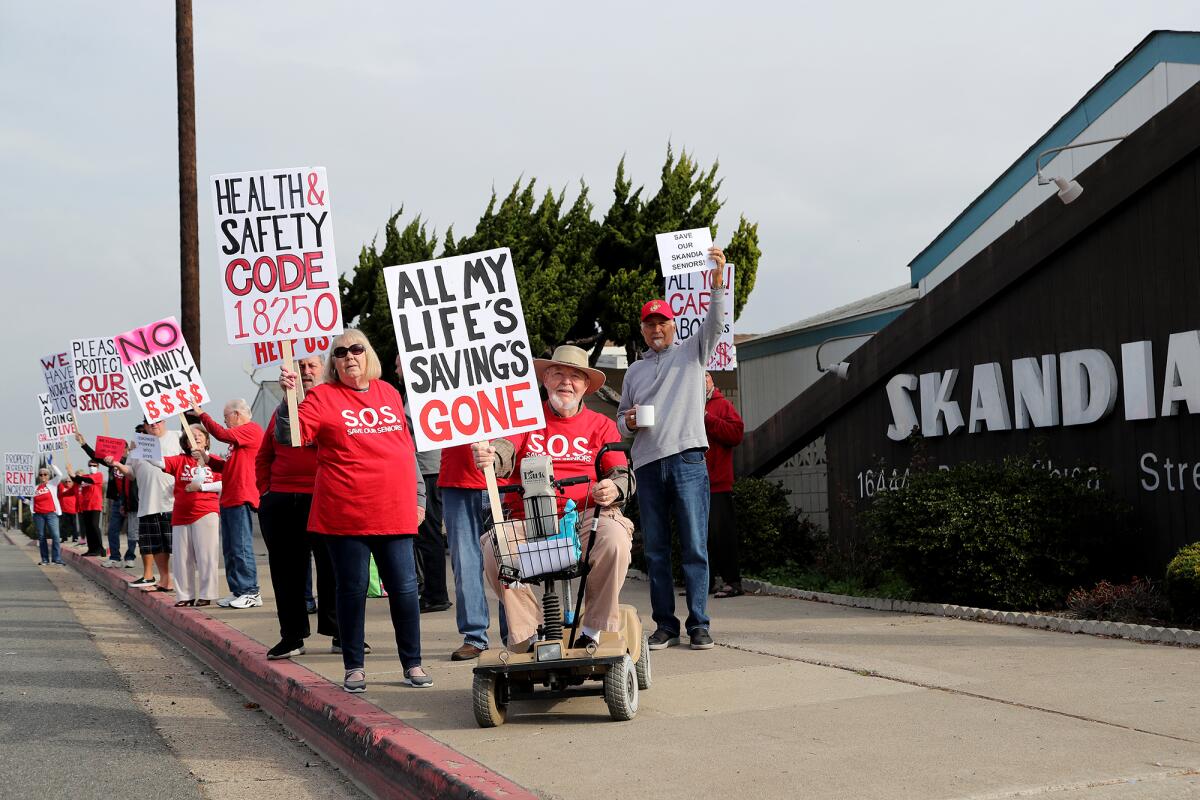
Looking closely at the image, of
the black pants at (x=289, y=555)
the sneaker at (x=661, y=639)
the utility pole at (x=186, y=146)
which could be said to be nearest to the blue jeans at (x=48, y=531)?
the utility pole at (x=186, y=146)

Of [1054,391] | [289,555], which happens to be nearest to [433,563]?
[289,555]

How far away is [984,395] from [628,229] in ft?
88.9

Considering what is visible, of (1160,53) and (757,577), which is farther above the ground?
(1160,53)

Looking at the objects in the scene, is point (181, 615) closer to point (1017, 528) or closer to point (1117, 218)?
point (1017, 528)

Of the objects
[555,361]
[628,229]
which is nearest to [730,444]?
[555,361]

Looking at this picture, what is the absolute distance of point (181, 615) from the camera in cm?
1205

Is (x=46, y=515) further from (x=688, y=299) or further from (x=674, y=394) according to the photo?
(x=674, y=394)

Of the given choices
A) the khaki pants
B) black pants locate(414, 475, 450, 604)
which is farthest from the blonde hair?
black pants locate(414, 475, 450, 604)

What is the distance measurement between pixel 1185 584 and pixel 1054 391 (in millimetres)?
2580

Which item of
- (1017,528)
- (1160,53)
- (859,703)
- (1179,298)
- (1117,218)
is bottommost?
(859,703)

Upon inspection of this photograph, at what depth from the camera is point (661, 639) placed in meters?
8.05

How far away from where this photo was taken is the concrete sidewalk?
4.57 meters

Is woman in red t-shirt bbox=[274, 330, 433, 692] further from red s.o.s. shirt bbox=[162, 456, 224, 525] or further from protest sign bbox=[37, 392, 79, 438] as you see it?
protest sign bbox=[37, 392, 79, 438]

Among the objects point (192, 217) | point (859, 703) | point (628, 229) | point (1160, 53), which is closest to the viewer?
point (859, 703)
